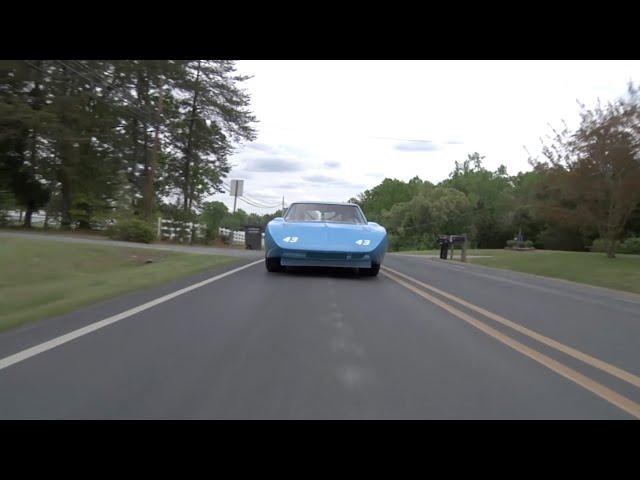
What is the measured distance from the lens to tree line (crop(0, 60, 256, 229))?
29.9 metres

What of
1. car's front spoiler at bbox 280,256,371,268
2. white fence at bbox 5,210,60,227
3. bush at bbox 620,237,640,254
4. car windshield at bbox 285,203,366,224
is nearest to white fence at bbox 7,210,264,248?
white fence at bbox 5,210,60,227

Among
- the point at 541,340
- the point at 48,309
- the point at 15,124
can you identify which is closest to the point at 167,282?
the point at 48,309

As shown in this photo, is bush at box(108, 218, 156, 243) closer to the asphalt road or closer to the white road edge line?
the white road edge line

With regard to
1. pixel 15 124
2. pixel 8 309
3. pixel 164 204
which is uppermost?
pixel 15 124

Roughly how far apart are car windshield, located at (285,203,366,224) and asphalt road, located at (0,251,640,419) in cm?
385

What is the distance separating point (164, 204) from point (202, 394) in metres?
39.3

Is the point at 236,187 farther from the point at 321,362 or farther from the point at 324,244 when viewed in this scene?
the point at 321,362

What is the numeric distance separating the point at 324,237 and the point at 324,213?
5.28ft

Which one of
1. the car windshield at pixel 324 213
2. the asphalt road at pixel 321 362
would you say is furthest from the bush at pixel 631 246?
the asphalt road at pixel 321 362

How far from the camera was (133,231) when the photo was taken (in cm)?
2466

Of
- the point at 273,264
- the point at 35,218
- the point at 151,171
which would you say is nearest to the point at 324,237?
the point at 273,264
